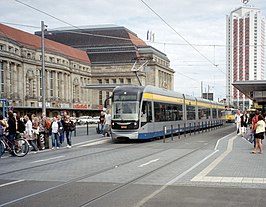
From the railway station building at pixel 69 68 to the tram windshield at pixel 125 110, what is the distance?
41193mm

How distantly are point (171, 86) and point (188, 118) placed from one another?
98110 millimetres

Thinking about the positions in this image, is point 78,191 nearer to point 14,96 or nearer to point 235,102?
point 14,96

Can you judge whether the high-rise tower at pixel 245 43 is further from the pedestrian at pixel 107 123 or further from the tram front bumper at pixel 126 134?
the tram front bumper at pixel 126 134

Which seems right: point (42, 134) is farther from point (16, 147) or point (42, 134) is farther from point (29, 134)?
point (16, 147)

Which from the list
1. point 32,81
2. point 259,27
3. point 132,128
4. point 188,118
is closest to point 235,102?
point 259,27

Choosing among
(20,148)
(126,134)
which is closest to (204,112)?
(126,134)

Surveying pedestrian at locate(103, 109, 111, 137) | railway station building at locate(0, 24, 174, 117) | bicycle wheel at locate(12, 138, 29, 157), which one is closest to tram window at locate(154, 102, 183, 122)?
pedestrian at locate(103, 109, 111, 137)

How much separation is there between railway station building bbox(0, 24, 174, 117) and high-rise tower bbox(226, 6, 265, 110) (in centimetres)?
2011

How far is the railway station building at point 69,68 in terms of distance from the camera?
74.7m

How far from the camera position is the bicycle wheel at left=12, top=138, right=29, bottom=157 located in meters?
17.4

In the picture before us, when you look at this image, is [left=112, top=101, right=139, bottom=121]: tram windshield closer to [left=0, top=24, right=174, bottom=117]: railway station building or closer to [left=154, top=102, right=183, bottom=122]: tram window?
[left=154, top=102, right=183, bottom=122]: tram window

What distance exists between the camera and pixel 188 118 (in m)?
35.3

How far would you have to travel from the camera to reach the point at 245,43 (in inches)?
3617

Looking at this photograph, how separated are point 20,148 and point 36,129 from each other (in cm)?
255
